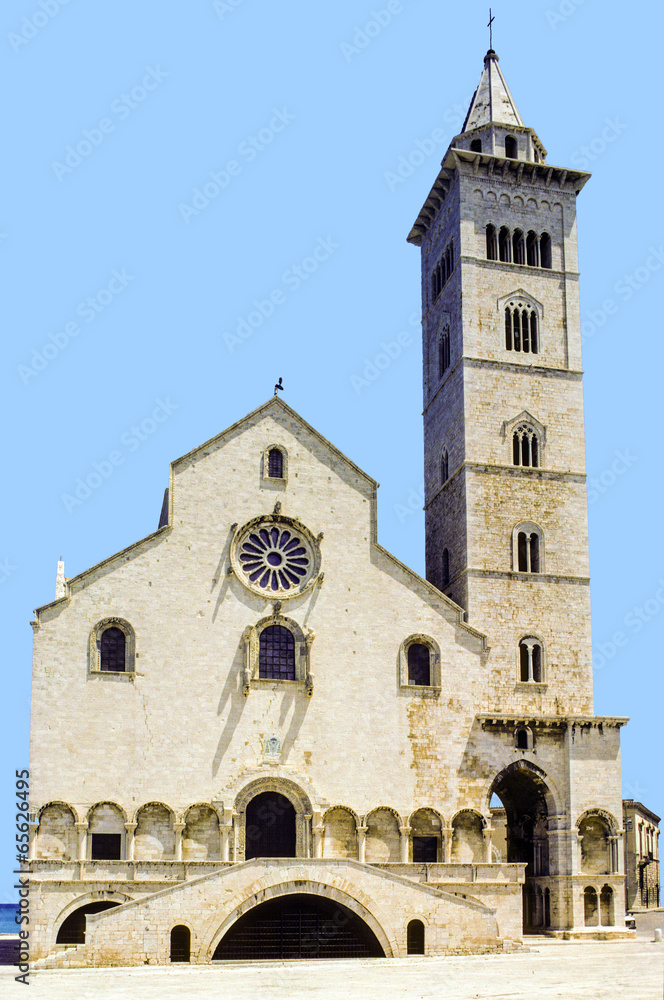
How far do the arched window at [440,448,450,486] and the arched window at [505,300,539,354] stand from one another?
16.5 ft

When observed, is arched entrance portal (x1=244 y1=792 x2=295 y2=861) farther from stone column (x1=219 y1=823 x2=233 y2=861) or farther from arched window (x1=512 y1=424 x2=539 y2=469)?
arched window (x1=512 y1=424 x2=539 y2=469)

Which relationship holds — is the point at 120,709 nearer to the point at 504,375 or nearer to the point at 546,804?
the point at 546,804

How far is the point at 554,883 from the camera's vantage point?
43.9 meters

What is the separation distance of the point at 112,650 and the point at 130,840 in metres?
6.23

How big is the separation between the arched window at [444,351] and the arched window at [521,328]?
9.26 ft

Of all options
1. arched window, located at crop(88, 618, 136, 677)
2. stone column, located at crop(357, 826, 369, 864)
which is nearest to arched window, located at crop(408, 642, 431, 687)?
stone column, located at crop(357, 826, 369, 864)

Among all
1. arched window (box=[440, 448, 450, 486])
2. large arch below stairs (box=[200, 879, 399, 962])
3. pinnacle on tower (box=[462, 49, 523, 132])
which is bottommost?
large arch below stairs (box=[200, 879, 399, 962])

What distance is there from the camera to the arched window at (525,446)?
1917 inches

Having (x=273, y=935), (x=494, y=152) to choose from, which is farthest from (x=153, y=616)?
(x=494, y=152)

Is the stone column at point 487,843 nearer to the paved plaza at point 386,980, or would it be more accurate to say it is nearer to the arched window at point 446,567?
the paved plaza at point 386,980

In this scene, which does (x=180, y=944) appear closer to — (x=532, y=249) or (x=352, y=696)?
(x=352, y=696)

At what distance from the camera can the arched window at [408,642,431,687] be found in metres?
44.1

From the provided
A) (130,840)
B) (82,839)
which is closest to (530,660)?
(130,840)

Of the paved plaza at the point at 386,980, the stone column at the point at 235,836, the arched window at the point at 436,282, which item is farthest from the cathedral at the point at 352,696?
the arched window at the point at 436,282
